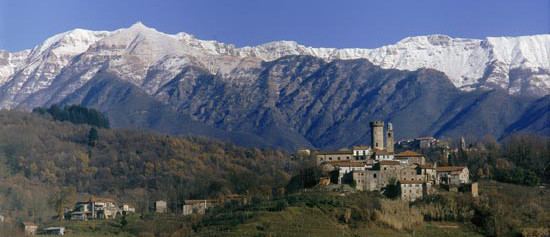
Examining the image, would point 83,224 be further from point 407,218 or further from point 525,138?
point 525,138

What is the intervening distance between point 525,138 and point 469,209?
140 feet

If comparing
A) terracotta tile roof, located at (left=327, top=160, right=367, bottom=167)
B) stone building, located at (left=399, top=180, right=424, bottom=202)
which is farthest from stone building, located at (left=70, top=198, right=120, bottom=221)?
stone building, located at (left=399, top=180, right=424, bottom=202)

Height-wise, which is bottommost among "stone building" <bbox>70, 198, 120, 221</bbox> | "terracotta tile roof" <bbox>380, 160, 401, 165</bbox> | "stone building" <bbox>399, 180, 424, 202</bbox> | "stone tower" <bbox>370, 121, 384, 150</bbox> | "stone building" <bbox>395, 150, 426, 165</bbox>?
"stone building" <bbox>70, 198, 120, 221</bbox>

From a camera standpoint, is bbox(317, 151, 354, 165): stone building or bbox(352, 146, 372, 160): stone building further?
bbox(317, 151, 354, 165): stone building

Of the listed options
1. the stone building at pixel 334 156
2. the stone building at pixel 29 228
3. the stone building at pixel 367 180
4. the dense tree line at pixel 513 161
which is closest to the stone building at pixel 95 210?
the stone building at pixel 29 228

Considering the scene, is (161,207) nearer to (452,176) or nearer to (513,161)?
(452,176)

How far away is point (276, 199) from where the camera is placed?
10288cm

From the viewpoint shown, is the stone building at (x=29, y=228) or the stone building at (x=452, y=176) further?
the stone building at (x=452, y=176)

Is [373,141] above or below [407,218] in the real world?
above

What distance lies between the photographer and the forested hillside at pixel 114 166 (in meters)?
132

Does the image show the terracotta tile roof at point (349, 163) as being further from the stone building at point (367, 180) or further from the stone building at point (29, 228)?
the stone building at point (29, 228)

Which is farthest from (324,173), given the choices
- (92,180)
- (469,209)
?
(92,180)

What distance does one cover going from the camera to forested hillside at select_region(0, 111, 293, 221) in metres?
132

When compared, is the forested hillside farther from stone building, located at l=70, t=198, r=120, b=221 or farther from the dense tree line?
the dense tree line
